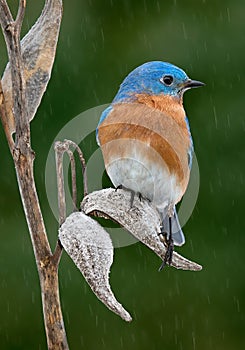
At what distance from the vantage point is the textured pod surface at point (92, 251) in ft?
1.96

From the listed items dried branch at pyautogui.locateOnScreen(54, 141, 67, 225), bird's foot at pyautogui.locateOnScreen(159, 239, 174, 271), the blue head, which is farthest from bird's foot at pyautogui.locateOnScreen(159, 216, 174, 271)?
the blue head

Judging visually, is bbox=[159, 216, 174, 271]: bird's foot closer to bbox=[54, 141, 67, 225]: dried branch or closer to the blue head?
bbox=[54, 141, 67, 225]: dried branch

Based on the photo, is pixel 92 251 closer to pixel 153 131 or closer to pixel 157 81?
pixel 153 131

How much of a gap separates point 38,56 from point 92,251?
0.22m

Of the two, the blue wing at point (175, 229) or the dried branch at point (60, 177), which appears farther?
the blue wing at point (175, 229)

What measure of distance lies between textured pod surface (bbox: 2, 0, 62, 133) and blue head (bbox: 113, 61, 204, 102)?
213mm

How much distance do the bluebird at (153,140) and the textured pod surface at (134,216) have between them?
0.10m

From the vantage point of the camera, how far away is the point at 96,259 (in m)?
0.62

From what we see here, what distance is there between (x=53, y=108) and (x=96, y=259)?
5.65 ft

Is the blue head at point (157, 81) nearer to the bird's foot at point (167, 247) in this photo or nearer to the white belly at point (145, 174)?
the white belly at point (145, 174)

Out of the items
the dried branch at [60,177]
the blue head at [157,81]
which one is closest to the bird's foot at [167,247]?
the dried branch at [60,177]

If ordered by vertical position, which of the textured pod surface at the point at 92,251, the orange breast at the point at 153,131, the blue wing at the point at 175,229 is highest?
the orange breast at the point at 153,131

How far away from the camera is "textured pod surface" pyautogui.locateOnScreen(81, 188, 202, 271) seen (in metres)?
0.63

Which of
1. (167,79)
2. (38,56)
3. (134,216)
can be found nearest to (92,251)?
(134,216)
